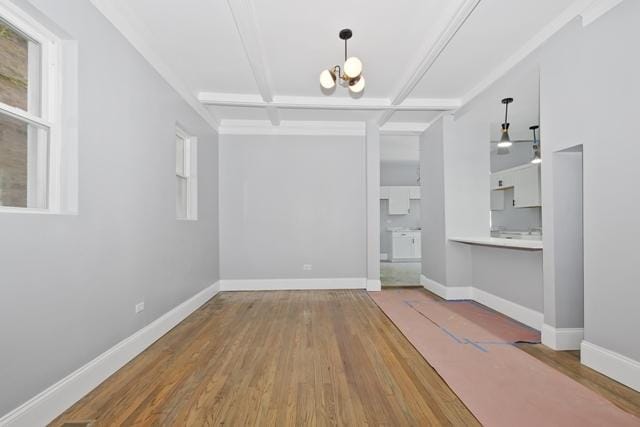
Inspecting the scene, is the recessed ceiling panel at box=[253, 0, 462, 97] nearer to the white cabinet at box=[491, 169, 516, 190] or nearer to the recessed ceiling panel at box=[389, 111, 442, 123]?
the recessed ceiling panel at box=[389, 111, 442, 123]

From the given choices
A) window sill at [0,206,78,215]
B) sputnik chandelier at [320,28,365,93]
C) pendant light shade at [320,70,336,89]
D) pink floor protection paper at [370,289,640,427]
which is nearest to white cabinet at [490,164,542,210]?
pink floor protection paper at [370,289,640,427]

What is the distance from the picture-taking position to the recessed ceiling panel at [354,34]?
93.4 inches

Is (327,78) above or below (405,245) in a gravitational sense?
above

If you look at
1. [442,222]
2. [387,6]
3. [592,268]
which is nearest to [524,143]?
[442,222]

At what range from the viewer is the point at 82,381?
193cm

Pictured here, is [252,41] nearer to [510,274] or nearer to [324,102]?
[324,102]

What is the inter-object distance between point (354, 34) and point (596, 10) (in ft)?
6.03

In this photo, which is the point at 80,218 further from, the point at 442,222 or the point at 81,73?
the point at 442,222

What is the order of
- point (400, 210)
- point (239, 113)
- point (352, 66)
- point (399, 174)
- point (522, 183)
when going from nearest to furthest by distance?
point (352, 66), point (239, 113), point (522, 183), point (400, 210), point (399, 174)

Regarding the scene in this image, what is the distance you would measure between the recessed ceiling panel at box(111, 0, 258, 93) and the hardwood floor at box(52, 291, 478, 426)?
9.47 feet

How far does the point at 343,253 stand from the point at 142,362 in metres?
3.34

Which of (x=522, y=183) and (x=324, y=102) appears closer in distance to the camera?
(x=324, y=102)

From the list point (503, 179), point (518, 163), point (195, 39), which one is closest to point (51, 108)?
point (195, 39)

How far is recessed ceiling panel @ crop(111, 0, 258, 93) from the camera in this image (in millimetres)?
2379
